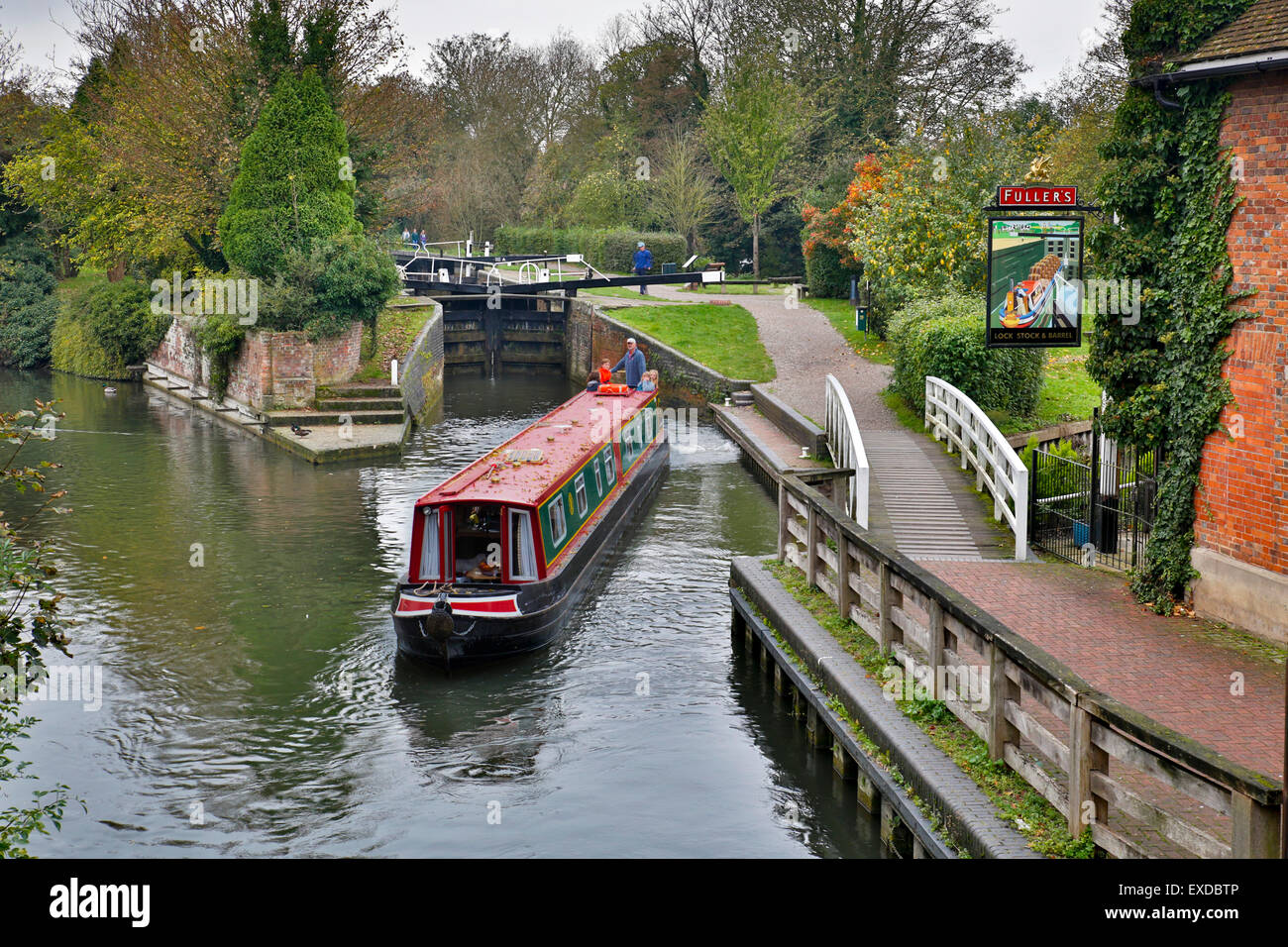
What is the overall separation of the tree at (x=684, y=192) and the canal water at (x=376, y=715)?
31.3 meters

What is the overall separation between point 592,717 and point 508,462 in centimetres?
471

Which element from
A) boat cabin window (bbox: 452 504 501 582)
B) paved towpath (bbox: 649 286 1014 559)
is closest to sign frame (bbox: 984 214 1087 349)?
paved towpath (bbox: 649 286 1014 559)

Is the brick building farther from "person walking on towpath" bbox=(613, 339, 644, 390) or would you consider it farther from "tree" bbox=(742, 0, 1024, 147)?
"tree" bbox=(742, 0, 1024, 147)

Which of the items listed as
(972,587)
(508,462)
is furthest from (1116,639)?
(508,462)

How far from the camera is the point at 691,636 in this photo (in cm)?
1488

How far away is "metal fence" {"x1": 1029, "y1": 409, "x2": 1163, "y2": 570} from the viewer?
1414 centimetres

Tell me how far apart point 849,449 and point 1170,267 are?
24.5 ft

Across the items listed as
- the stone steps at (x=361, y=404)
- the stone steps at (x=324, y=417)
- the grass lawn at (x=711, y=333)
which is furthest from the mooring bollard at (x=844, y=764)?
the grass lawn at (x=711, y=333)

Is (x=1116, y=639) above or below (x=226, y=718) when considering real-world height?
above

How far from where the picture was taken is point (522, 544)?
1428 cm

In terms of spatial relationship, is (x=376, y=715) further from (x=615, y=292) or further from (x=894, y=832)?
(x=615, y=292)

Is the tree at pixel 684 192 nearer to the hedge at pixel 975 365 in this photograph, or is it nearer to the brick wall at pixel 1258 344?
the hedge at pixel 975 365

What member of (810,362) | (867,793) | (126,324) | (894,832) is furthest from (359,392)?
(894,832)
